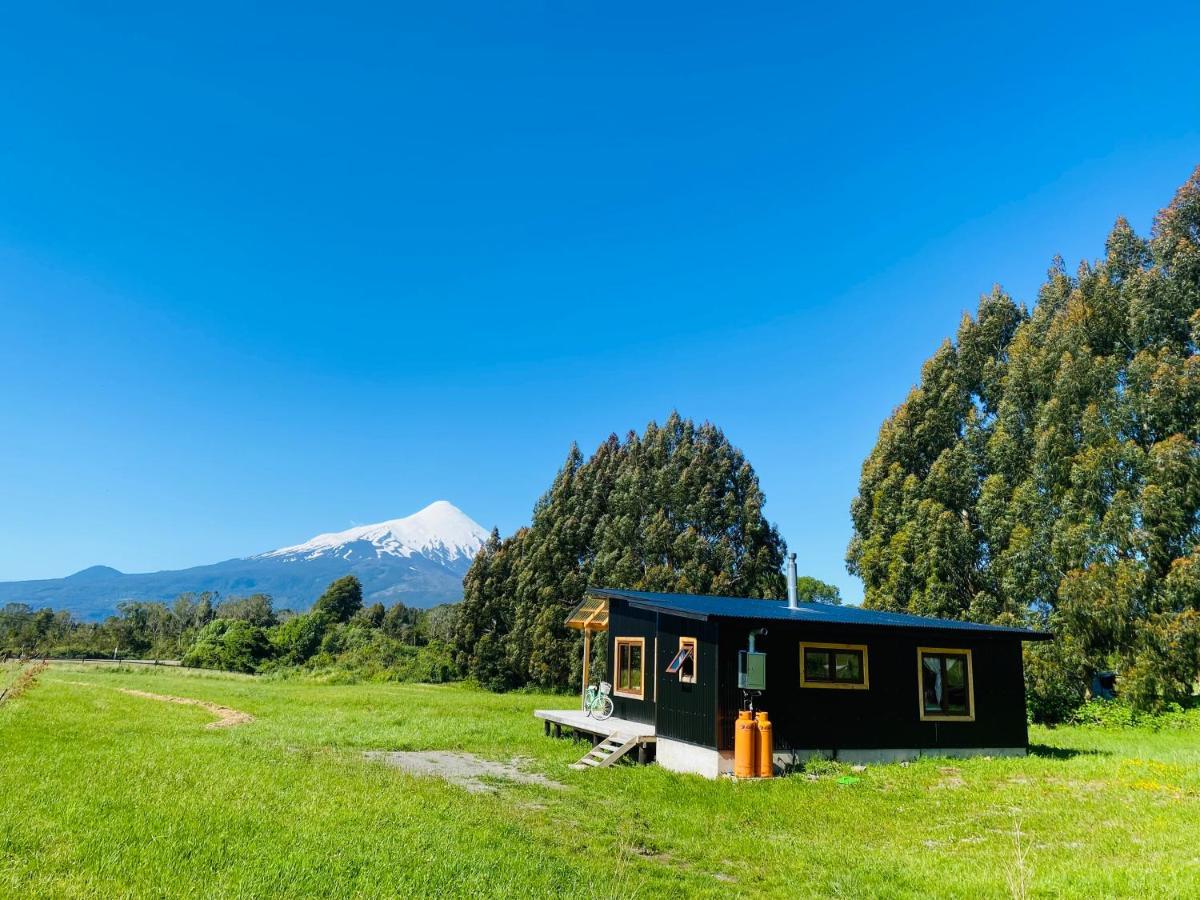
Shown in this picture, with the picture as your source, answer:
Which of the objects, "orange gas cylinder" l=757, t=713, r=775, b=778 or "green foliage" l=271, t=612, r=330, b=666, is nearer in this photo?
"orange gas cylinder" l=757, t=713, r=775, b=778

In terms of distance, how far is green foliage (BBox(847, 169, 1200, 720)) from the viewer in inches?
960

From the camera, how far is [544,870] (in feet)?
25.0

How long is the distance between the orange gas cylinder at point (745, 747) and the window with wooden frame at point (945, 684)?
16.6 ft

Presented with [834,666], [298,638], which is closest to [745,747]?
[834,666]

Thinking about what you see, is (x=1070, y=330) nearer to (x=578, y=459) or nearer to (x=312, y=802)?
(x=578, y=459)

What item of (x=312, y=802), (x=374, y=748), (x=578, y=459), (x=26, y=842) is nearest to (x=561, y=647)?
(x=578, y=459)

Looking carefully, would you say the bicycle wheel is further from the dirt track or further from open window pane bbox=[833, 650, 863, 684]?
the dirt track

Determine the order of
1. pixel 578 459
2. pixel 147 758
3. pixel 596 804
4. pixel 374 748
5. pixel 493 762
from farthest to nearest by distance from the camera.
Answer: pixel 578 459 < pixel 374 748 < pixel 493 762 < pixel 147 758 < pixel 596 804

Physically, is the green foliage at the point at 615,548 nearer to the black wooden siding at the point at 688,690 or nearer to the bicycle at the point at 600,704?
the bicycle at the point at 600,704

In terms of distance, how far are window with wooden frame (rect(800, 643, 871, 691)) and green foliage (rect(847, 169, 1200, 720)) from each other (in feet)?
43.2

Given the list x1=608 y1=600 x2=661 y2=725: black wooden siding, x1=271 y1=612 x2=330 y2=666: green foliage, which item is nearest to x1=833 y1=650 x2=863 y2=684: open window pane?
x1=608 y1=600 x2=661 y2=725: black wooden siding

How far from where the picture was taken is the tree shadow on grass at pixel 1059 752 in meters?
17.2

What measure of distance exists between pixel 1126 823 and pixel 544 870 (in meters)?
8.46

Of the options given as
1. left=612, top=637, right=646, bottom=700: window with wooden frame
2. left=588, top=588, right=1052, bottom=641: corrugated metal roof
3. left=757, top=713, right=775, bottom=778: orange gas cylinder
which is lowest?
left=757, top=713, right=775, bottom=778: orange gas cylinder
